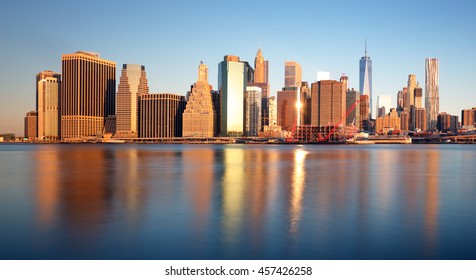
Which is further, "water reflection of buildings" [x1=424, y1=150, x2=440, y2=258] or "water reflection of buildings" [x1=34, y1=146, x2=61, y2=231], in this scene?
"water reflection of buildings" [x1=34, y1=146, x2=61, y2=231]

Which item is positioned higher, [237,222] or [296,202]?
[237,222]

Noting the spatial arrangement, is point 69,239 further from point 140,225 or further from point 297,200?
point 297,200

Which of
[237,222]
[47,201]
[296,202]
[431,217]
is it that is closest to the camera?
[237,222]

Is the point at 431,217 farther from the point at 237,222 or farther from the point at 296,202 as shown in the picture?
the point at 237,222

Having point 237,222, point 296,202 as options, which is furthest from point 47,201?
point 296,202

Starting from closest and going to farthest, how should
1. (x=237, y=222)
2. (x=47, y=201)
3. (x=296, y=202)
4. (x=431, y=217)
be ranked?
(x=237, y=222), (x=431, y=217), (x=296, y=202), (x=47, y=201)

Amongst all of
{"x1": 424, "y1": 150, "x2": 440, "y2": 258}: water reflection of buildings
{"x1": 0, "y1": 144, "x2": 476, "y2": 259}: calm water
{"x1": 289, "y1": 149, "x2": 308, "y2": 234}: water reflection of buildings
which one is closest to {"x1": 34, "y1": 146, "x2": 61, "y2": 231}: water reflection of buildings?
{"x1": 0, "y1": 144, "x2": 476, "y2": 259}: calm water

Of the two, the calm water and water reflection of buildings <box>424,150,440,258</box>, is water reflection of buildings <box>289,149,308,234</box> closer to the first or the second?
the calm water

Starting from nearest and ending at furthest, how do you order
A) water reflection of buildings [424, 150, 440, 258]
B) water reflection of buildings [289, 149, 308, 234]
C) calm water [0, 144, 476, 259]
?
1. calm water [0, 144, 476, 259]
2. water reflection of buildings [424, 150, 440, 258]
3. water reflection of buildings [289, 149, 308, 234]

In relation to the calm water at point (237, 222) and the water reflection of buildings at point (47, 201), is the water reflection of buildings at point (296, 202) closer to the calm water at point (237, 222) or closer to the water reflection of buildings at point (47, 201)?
the calm water at point (237, 222)

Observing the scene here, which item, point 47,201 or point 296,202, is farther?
point 47,201

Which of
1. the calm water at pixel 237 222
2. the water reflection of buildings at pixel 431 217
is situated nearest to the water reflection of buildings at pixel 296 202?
the calm water at pixel 237 222
